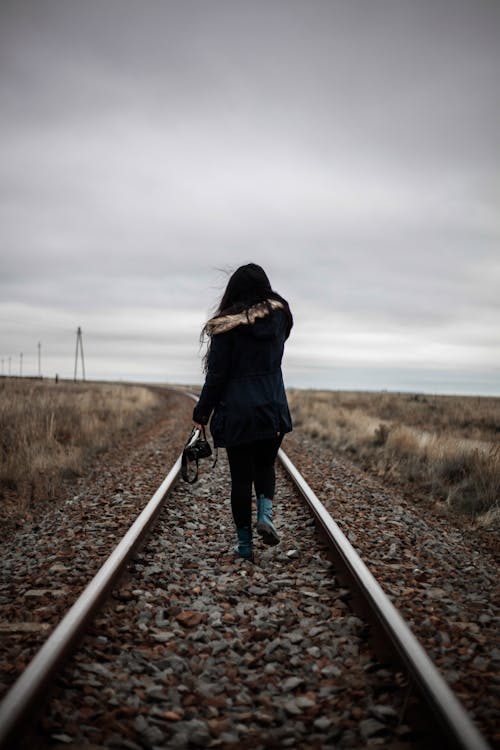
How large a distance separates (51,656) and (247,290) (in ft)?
8.53

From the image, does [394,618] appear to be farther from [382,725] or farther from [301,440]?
[301,440]

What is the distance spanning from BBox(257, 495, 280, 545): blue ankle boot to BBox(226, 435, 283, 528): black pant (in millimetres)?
62

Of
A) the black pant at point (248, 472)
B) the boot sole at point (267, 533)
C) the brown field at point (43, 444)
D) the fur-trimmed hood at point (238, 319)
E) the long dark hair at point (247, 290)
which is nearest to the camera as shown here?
the fur-trimmed hood at point (238, 319)

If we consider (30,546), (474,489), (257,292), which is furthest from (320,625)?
(474,489)

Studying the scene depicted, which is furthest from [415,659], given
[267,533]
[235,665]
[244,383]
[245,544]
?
[244,383]

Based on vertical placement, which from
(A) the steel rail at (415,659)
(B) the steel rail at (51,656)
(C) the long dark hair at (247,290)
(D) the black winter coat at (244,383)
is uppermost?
(C) the long dark hair at (247,290)

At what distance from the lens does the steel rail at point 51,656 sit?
189 centimetres

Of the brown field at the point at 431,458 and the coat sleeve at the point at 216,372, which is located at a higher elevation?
the coat sleeve at the point at 216,372

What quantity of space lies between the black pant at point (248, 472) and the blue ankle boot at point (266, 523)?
2.4 inches

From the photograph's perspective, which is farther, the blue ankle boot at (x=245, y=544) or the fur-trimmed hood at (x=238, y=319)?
the blue ankle boot at (x=245, y=544)

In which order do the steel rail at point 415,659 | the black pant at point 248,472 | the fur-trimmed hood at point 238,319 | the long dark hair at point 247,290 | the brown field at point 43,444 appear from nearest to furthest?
the steel rail at point 415,659 < the fur-trimmed hood at point 238,319 < the long dark hair at point 247,290 < the black pant at point 248,472 < the brown field at point 43,444

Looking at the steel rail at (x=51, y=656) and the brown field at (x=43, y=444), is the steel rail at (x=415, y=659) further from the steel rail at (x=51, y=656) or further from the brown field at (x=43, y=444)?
the brown field at (x=43, y=444)

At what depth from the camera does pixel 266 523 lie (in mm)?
3863

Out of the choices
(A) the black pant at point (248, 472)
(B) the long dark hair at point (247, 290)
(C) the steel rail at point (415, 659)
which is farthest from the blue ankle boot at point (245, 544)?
(B) the long dark hair at point (247, 290)
